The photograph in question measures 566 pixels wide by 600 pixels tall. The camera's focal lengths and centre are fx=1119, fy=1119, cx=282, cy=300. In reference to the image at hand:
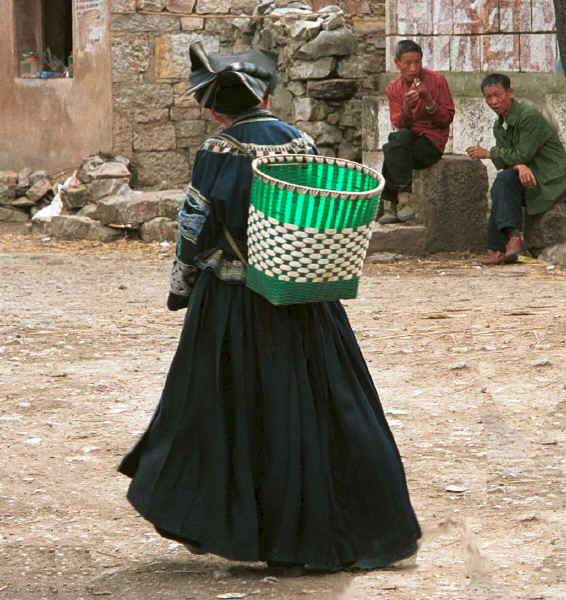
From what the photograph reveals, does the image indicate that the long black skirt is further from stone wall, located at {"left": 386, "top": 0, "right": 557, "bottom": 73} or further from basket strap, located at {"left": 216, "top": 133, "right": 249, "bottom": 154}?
Answer: stone wall, located at {"left": 386, "top": 0, "right": 557, "bottom": 73}

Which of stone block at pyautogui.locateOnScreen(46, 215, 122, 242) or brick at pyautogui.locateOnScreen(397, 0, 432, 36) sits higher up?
brick at pyautogui.locateOnScreen(397, 0, 432, 36)

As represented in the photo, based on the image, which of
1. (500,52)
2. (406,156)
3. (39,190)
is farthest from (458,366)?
(39,190)

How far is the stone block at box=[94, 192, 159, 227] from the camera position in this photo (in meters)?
10.5

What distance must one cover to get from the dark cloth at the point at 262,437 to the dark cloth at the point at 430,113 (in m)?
5.86

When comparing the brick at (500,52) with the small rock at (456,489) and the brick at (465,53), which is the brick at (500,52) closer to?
the brick at (465,53)

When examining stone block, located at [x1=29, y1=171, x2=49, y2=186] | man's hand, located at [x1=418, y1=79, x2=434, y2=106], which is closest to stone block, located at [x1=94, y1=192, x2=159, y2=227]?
stone block, located at [x1=29, y1=171, x2=49, y2=186]

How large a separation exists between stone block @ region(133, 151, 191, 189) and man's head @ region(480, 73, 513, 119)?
4030 millimetres

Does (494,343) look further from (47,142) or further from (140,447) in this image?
(47,142)

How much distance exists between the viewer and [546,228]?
8.81m

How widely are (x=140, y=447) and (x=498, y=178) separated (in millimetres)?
5726

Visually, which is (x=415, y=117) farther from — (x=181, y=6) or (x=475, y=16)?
(x=181, y=6)

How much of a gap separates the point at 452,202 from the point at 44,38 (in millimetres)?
5681

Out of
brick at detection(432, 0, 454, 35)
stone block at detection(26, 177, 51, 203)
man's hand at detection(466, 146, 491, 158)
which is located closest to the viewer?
man's hand at detection(466, 146, 491, 158)

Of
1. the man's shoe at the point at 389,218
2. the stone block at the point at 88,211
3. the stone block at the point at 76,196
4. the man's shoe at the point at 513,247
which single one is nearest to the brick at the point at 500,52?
the man's shoe at the point at 389,218
